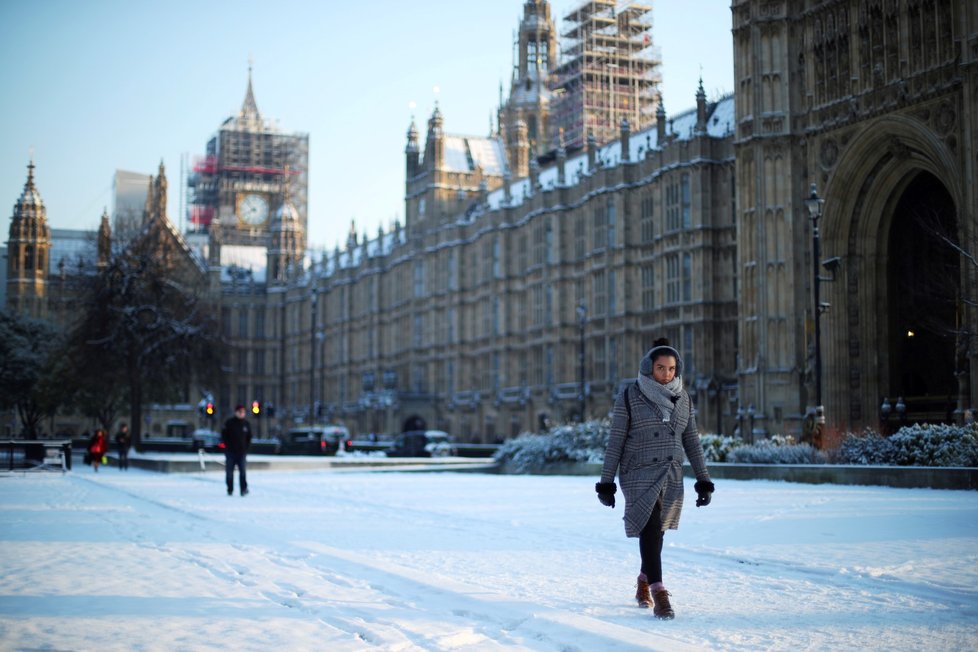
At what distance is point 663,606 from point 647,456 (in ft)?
3.39

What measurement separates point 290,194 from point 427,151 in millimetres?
38039

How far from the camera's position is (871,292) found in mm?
36625

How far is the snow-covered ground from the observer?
7.78m

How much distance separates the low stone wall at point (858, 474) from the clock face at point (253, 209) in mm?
96716

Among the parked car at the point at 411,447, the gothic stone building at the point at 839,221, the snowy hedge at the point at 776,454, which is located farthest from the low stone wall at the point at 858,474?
the parked car at the point at 411,447

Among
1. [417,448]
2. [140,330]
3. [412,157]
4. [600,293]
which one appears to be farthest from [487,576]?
[412,157]

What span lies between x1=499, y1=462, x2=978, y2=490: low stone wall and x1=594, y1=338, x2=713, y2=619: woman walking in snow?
11339 millimetres

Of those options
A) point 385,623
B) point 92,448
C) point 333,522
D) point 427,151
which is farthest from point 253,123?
point 385,623

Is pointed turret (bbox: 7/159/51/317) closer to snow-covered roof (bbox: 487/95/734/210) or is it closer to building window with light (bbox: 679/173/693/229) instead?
snow-covered roof (bbox: 487/95/734/210)

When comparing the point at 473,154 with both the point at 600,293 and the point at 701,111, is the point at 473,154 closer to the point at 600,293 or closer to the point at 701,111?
the point at 600,293

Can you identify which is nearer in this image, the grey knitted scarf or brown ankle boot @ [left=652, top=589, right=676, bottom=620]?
brown ankle boot @ [left=652, top=589, right=676, bottom=620]

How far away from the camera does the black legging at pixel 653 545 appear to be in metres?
8.53

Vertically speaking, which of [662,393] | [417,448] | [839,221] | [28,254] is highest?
[28,254]

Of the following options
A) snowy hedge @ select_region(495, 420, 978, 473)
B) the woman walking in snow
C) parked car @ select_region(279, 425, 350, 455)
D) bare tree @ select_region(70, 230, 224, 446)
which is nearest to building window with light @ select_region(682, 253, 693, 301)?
parked car @ select_region(279, 425, 350, 455)
